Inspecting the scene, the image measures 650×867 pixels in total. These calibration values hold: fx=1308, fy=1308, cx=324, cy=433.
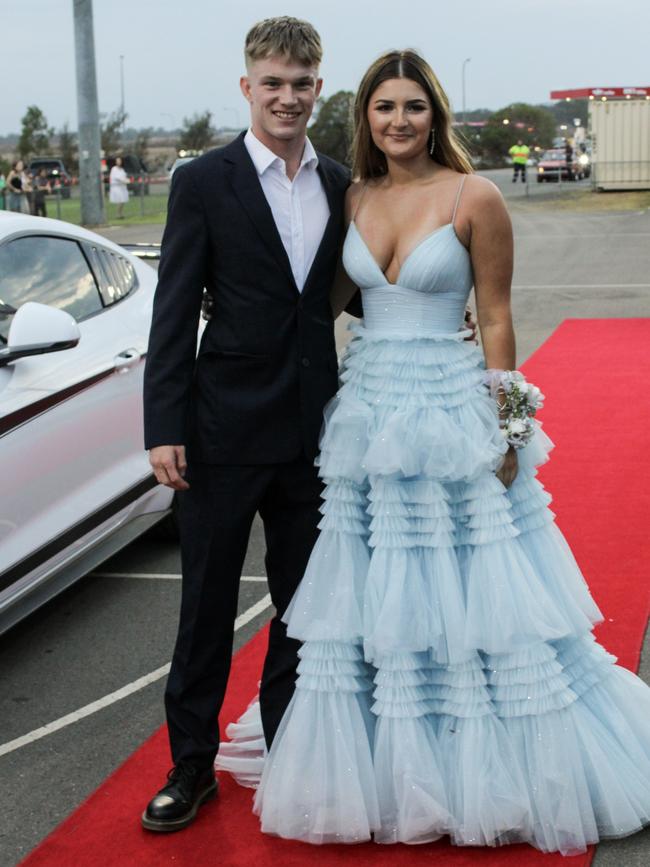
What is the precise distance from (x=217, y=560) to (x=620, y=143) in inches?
1358

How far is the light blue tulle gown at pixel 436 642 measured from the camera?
341 centimetres

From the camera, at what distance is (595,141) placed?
119 ft

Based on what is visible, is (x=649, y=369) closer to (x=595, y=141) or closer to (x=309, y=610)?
(x=309, y=610)

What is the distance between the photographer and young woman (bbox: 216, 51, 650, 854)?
3416mm

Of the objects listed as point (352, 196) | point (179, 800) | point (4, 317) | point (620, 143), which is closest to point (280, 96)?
point (352, 196)

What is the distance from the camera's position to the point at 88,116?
32.1 m

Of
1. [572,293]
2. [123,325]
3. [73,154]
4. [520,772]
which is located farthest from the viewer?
[73,154]

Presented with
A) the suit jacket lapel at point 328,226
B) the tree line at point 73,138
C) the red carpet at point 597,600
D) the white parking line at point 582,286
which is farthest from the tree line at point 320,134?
the suit jacket lapel at point 328,226

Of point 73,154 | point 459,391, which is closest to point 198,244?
point 459,391

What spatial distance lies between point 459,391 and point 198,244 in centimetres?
81

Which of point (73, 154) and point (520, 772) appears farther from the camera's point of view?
point (73, 154)

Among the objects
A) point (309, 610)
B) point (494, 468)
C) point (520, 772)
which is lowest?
point (520, 772)

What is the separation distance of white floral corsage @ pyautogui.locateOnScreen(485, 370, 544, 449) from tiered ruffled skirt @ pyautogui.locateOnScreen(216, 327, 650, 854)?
1.6 inches

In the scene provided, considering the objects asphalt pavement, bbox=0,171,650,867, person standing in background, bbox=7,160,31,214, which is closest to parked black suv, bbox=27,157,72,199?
person standing in background, bbox=7,160,31,214
